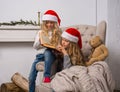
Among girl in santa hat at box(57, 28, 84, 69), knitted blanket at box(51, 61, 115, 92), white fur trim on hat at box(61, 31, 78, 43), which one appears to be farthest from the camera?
white fur trim on hat at box(61, 31, 78, 43)

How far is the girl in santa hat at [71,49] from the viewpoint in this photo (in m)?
2.60

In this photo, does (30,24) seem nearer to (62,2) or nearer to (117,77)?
(62,2)

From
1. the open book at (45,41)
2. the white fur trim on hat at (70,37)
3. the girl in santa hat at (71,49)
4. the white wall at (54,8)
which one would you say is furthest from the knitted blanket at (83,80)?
the white wall at (54,8)

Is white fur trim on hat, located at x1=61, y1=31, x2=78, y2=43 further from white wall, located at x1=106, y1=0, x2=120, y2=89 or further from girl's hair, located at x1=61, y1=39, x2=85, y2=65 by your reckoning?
white wall, located at x1=106, y1=0, x2=120, y2=89

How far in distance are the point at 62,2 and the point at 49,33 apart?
1.30 m

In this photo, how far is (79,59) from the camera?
104 inches

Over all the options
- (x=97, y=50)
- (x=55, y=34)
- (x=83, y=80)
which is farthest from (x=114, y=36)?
(x=83, y=80)

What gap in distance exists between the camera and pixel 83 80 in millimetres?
2277

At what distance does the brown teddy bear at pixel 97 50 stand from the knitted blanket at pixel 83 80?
1.39 ft

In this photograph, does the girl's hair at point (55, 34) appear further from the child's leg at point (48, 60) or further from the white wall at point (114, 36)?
the white wall at point (114, 36)

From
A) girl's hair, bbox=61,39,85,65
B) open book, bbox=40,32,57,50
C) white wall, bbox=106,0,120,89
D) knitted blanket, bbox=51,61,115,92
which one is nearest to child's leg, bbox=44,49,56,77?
open book, bbox=40,32,57,50

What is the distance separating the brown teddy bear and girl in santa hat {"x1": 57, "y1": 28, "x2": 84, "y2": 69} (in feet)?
0.89

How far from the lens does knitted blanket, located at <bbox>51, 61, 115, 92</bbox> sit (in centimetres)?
225

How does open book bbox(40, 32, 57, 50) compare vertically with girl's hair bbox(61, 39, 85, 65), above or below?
above
